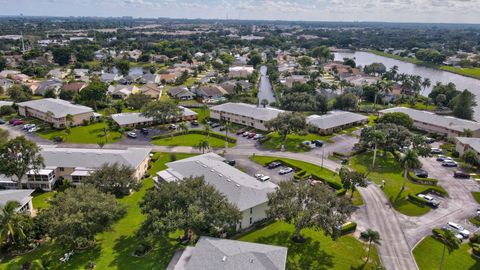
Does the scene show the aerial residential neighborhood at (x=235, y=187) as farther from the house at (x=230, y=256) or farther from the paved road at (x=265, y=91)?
the paved road at (x=265, y=91)

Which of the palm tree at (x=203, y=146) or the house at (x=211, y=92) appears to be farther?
the house at (x=211, y=92)

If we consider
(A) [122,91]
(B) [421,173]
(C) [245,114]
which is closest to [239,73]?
(A) [122,91]

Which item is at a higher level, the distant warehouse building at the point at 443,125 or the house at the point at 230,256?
the distant warehouse building at the point at 443,125

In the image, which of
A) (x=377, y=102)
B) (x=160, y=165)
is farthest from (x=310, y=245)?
(x=377, y=102)

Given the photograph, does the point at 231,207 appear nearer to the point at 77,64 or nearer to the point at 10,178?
the point at 10,178

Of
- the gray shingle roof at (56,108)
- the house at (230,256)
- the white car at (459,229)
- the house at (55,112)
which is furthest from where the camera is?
the gray shingle roof at (56,108)

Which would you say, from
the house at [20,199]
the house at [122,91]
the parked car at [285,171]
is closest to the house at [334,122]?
the parked car at [285,171]

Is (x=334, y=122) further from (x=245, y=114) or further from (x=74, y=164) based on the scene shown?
(x=74, y=164)
